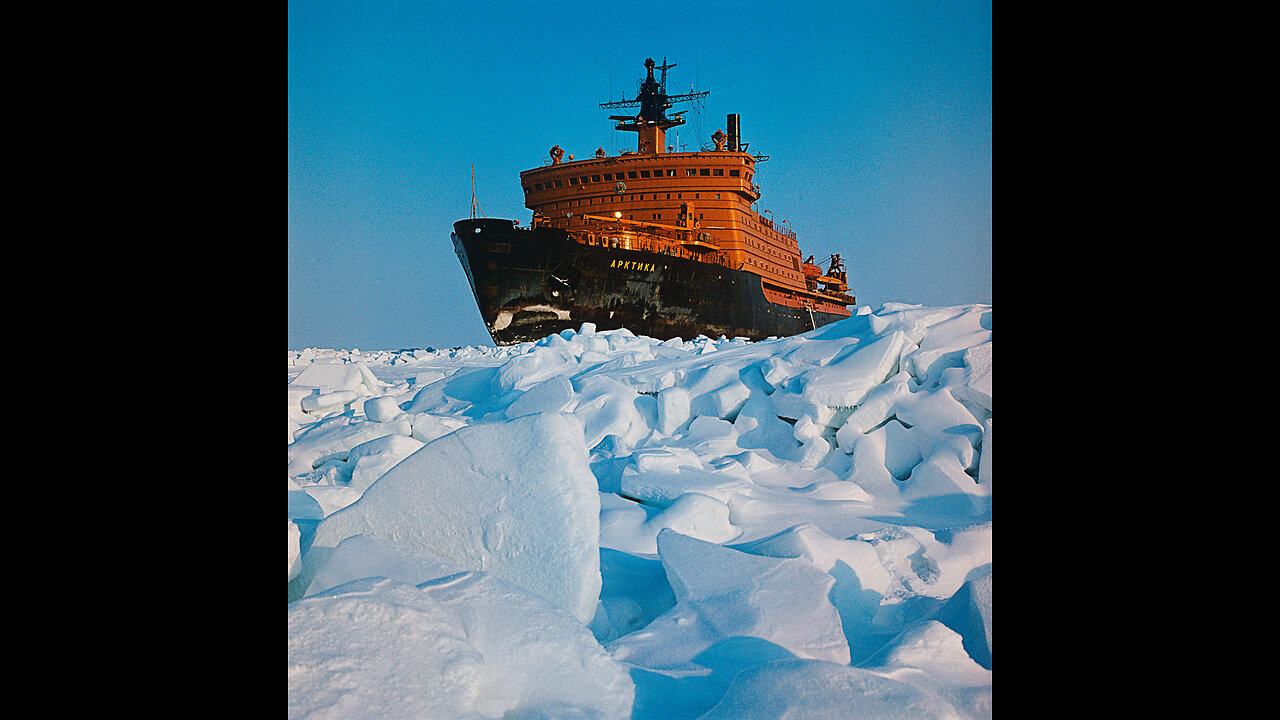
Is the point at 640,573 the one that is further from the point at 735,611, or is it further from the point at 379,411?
the point at 379,411

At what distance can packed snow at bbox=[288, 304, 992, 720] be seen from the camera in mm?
1189

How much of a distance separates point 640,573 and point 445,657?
1002 millimetres

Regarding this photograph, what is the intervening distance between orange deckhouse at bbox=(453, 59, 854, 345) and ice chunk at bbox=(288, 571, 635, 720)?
14193mm

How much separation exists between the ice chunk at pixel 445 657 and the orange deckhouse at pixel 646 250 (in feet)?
46.6

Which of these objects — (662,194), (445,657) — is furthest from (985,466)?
(662,194)

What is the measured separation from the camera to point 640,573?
2.14m

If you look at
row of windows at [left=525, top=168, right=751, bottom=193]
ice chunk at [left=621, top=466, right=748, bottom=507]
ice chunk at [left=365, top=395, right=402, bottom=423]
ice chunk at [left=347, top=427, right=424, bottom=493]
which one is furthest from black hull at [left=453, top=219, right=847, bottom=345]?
ice chunk at [left=621, top=466, right=748, bottom=507]

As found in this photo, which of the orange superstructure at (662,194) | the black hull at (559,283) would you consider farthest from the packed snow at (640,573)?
the orange superstructure at (662,194)

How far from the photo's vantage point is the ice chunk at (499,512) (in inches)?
67.8

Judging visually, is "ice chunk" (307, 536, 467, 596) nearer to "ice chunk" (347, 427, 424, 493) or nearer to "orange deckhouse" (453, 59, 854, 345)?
"ice chunk" (347, 427, 424, 493)

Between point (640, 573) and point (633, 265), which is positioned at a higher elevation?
point (633, 265)
